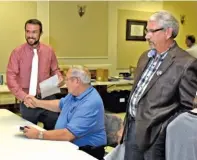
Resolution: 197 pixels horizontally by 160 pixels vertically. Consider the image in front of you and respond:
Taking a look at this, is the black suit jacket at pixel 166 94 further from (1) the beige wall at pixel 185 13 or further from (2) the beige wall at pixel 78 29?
(1) the beige wall at pixel 185 13

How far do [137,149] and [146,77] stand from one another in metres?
0.45

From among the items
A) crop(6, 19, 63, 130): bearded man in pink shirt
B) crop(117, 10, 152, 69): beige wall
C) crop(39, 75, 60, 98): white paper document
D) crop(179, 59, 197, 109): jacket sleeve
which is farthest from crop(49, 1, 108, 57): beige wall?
crop(179, 59, 197, 109): jacket sleeve

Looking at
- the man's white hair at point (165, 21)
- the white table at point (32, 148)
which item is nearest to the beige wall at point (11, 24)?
the white table at point (32, 148)

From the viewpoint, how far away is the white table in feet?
6.18

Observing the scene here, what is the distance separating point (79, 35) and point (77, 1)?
725mm

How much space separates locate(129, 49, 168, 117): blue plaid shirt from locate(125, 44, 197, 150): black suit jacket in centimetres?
5

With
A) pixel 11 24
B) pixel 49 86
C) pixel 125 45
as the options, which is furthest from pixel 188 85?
pixel 125 45

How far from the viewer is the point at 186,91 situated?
1.77 m

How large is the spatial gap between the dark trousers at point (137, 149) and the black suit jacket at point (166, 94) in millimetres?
57

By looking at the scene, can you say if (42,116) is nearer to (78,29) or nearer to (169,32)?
(169,32)

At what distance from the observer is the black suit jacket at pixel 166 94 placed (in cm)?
177

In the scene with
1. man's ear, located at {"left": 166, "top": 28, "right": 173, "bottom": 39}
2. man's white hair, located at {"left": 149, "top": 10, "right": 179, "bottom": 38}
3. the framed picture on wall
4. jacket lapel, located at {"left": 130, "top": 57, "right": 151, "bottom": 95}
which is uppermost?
the framed picture on wall

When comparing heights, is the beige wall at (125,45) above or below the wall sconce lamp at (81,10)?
below

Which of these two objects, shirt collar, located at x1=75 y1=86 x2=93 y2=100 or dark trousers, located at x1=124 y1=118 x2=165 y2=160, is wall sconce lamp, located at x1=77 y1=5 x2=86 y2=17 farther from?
dark trousers, located at x1=124 y1=118 x2=165 y2=160
